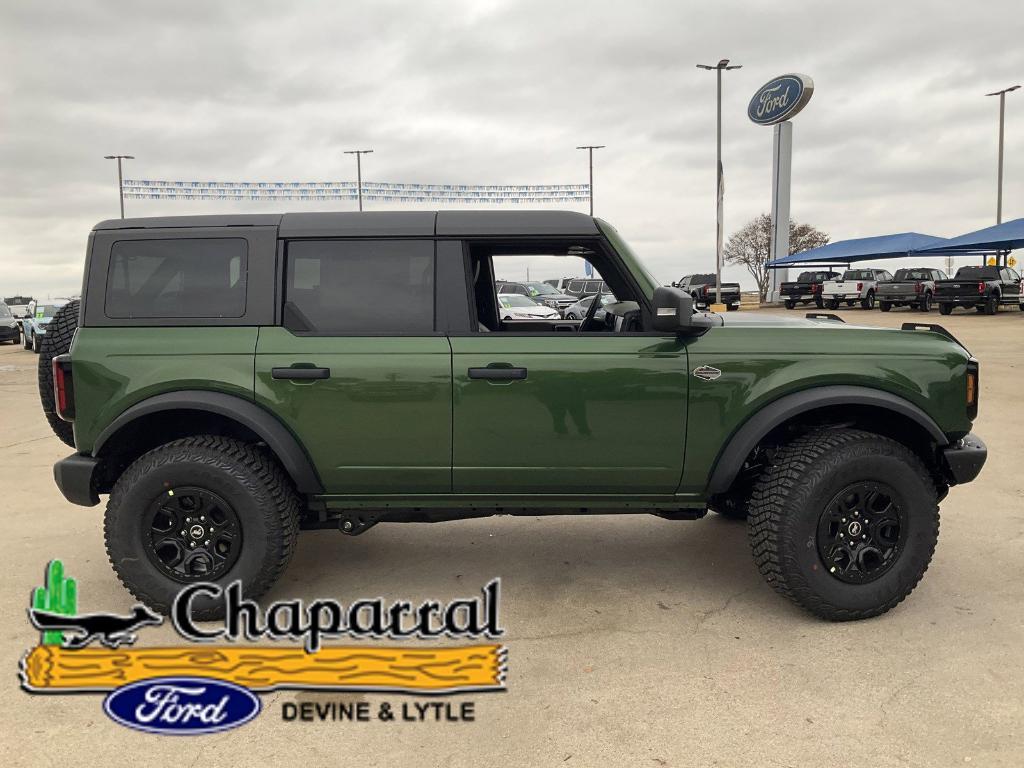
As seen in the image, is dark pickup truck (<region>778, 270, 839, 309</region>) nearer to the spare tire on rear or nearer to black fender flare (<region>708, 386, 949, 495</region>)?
black fender flare (<region>708, 386, 949, 495</region>)

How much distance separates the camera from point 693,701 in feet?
9.31

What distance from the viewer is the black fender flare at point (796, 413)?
3.42 meters

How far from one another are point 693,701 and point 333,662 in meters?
1.45

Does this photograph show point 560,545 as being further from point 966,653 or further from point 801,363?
point 966,653

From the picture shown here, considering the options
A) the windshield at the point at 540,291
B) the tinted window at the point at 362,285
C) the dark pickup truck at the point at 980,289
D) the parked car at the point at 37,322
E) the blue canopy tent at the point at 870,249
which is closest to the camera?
the tinted window at the point at 362,285

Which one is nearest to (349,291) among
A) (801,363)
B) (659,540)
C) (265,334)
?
(265,334)

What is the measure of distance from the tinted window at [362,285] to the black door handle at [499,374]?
1.07ft

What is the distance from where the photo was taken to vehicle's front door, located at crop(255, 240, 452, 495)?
3.44 metres

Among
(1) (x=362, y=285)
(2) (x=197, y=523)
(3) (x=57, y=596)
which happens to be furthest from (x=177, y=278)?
(3) (x=57, y=596)

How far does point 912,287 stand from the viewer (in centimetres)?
2777

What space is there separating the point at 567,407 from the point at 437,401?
59 centimetres

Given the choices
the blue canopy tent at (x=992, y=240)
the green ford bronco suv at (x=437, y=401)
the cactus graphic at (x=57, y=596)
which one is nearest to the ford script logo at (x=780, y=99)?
the blue canopy tent at (x=992, y=240)

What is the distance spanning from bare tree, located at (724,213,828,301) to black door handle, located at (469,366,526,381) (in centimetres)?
5457

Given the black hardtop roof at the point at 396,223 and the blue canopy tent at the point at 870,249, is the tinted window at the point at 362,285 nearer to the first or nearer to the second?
the black hardtop roof at the point at 396,223
